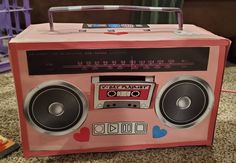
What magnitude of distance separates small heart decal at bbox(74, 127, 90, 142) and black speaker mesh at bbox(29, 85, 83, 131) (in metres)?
0.02

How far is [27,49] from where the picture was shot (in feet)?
1.80

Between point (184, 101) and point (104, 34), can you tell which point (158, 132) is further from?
point (104, 34)

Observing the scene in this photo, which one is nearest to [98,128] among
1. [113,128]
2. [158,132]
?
[113,128]

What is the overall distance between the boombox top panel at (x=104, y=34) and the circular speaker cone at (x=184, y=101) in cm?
9

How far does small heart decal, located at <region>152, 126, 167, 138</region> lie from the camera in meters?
0.64

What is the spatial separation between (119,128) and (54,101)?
0.49 ft

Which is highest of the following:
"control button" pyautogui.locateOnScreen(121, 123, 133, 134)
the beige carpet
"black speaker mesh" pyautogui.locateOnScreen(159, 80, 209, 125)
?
"black speaker mesh" pyautogui.locateOnScreen(159, 80, 209, 125)

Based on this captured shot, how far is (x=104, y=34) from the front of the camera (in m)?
0.62

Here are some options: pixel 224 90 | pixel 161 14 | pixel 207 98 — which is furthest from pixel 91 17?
pixel 207 98

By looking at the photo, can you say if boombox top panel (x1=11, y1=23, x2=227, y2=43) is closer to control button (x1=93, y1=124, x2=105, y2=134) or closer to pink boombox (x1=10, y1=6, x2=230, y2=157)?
pink boombox (x1=10, y1=6, x2=230, y2=157)

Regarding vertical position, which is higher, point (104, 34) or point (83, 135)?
point (104, 34)

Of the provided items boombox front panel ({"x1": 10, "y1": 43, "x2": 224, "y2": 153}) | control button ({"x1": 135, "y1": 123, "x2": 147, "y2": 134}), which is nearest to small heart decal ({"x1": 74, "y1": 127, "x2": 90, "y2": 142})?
boombox front panel ({"x1": 10, "y1": 43, "x2": 224, "y2": 153})

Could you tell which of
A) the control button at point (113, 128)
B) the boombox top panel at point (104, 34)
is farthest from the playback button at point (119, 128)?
the boombox top panel at point (104, 34)

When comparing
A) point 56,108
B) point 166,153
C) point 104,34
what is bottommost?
point 166,153
